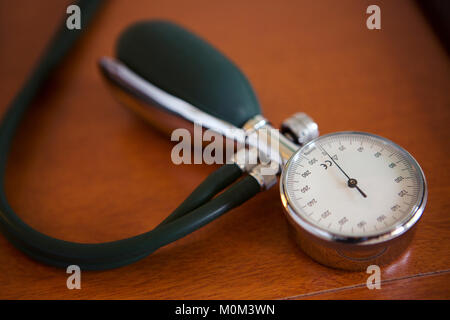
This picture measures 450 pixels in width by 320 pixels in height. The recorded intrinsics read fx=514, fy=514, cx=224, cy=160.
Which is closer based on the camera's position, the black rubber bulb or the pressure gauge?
the pressure gauge

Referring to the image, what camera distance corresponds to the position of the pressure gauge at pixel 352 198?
1.88ft

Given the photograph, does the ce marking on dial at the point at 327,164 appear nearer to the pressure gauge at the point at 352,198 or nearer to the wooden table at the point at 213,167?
the pressure gauge at the point at 352,198

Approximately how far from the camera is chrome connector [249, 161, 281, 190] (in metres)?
0.68

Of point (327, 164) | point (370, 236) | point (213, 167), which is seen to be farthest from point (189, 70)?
point (370, 236)

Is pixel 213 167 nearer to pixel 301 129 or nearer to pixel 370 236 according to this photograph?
pixel 301 129

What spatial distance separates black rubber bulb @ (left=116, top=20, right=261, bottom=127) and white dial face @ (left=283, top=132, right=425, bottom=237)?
150 millimetres

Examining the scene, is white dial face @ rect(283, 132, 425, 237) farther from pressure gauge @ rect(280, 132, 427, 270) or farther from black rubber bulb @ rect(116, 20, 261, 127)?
black rubber bulb @ rect(116, 20, 261, 127)

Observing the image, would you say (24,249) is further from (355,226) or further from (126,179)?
(355,226)

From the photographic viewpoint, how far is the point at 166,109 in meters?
0.77

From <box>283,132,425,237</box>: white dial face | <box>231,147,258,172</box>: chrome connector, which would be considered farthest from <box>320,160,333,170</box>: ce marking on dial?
<box>231,147,258,172</box>: chrome connector

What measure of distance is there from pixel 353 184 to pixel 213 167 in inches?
9.4

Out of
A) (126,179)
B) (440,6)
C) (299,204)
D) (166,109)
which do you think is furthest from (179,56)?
(440,6)

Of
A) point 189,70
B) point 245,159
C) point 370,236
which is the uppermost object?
point 189,70

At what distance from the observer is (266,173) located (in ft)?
2.25
